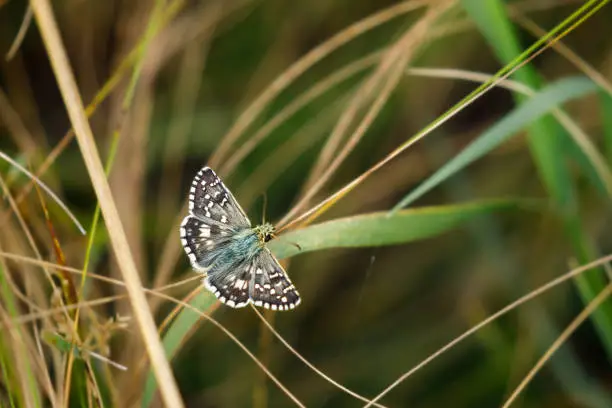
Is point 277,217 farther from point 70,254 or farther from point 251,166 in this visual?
point 70,254

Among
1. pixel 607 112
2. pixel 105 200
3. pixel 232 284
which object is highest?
pixel 105 200

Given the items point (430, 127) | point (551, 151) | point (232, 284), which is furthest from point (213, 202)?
point (551, 151)

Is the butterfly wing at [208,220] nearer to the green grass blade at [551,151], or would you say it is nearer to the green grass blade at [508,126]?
the green grass blade at [508,126]

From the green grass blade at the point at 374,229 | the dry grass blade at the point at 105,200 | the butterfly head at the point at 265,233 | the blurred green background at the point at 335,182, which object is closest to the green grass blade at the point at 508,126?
the green grass blade at the point at 374,229

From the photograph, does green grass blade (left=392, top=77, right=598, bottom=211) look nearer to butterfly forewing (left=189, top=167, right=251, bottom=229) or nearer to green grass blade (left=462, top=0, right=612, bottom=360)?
green grass blade (left=462, top=0, right=612, bottom=360)

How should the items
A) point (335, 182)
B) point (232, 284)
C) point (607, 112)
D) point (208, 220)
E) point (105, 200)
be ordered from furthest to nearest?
point (335, 182) → point (607, 112) → point (208, 220) → point (232, 284) → point (105, 200)

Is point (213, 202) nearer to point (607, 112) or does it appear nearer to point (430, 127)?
point (430, 127)

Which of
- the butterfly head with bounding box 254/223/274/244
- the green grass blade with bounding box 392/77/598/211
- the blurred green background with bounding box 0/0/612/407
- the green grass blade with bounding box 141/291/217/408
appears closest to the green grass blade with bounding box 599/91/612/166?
the green grass blade with bounding box 392/77/598/211
